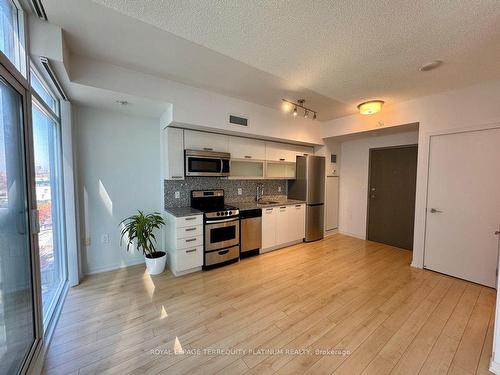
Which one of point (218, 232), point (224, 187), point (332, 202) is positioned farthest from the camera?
point (332, 202)

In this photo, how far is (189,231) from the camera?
9.81ft

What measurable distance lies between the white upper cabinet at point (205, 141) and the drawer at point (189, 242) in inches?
52.5

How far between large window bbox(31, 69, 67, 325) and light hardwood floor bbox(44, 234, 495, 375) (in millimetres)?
285

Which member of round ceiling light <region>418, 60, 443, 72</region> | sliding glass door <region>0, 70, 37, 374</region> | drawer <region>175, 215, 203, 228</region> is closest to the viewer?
sliding glass door <region>0, 70, 37, 374</region>

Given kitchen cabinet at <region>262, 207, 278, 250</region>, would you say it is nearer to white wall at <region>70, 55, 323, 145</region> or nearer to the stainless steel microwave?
the stainless steel microwave

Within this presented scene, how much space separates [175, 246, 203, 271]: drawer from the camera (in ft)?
9.62

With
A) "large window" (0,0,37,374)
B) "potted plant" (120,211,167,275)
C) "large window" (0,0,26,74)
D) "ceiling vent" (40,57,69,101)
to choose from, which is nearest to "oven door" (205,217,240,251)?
"potted plant" (120,211,167,275)

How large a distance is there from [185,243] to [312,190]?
9.10 ft

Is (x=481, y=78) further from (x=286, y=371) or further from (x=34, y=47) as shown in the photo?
(x=34, y=47)

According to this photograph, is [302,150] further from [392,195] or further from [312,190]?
[392,195]

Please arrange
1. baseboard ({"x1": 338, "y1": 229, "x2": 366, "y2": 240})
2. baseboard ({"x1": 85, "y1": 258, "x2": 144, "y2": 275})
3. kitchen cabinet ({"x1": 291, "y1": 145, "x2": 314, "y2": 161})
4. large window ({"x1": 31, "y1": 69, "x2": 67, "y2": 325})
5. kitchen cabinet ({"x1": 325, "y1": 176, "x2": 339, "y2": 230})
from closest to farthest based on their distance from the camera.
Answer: large window ({"x1": 31, "y1": 69, "x2": 67, "y2": 325}), baseboard ({"x1": 85, "y1": 258, "x2": 144, "y2": 275}), kitchen cabinet ({"x1": 291, "y1": 145, "x2": 314, "y2": 161}), baseboard ({"x1": 338, "y1": 229, "x2": 366, "y2": 240}), kitchen cabinet ({"x1": 325, "y1": 176, "x2": 339, "y2": 230})

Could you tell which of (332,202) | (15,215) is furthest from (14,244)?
(332,202)

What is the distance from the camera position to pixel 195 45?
79.0 inches

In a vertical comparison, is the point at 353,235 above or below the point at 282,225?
below
